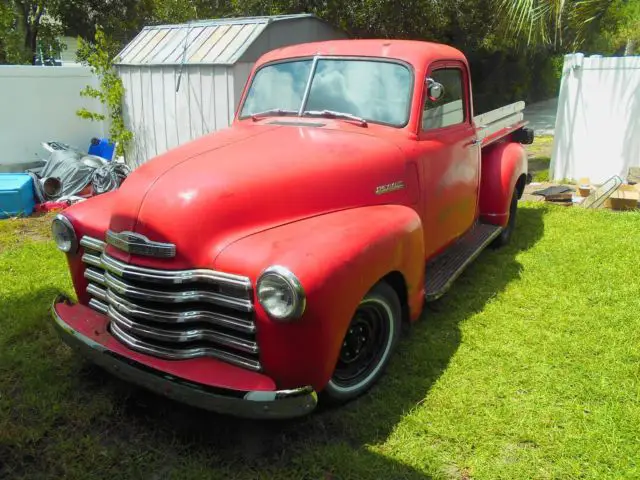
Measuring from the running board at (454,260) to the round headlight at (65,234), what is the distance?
223 centimetres

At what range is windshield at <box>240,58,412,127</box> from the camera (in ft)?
12.4

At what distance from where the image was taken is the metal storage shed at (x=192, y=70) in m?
7.16

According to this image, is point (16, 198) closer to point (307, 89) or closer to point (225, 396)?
point (307, 89)

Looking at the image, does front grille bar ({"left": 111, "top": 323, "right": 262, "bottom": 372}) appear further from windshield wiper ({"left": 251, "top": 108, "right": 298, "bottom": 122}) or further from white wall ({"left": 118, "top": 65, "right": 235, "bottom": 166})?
white wall ({"left": 118, "top": 65, "right": 235, "bottom": 166})

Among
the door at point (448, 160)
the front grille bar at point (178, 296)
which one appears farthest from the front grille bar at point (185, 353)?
the door at point (448, 160)

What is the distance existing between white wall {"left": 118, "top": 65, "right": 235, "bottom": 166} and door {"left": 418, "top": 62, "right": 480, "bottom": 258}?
11.3 feet

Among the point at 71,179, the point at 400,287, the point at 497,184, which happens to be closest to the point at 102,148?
the point at 71,179

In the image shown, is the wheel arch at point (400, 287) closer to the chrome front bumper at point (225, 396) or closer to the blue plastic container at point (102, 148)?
the chrome front bumper at point (225, 396)

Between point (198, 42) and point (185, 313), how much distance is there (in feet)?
20.0

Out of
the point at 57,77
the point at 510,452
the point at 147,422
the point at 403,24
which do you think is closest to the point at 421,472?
the point at 510,452

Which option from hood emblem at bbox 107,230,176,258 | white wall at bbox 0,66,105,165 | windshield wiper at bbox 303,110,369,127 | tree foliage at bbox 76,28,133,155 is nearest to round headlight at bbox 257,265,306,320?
hood emblem at bbox 107,230,176,258

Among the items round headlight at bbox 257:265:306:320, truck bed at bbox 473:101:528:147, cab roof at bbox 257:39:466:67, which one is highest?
cab roof at bbox 257:39:466:67

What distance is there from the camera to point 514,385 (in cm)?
328

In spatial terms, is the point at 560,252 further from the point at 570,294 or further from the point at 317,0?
the point at 317,0
